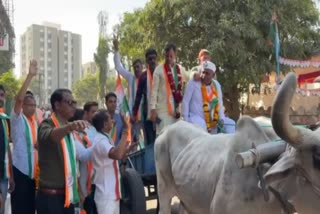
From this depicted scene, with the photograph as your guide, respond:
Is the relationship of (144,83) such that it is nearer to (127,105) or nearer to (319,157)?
(127,105)

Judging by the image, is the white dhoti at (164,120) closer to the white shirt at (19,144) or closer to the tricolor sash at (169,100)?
the tricolor sash at (169,100)

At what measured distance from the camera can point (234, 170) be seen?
3.21m

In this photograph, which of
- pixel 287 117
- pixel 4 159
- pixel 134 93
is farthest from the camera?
pixel 134 93

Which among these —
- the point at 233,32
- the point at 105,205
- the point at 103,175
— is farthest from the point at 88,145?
the point at 233,32

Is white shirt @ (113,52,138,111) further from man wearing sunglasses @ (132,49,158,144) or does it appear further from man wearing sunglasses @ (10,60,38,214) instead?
man wearing sunglasses @ (10,60,38,214)

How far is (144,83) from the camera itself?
609 centimetres

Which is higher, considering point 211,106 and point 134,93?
point 134,93

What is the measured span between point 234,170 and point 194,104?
6.70 feet

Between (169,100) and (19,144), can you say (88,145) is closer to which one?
(19,144)

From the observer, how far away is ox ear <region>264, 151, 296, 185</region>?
2.50m

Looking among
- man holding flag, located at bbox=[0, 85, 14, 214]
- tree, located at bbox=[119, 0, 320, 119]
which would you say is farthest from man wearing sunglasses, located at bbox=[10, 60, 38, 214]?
tree, located at bbox=[119, 0, 320, 119]

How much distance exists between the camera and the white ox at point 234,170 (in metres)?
2.41

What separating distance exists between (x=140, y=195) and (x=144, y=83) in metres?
1.65

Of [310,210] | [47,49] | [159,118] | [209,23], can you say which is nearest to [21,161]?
[159,118]
